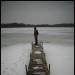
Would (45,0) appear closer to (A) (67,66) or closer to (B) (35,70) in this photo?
(A) (67,66)

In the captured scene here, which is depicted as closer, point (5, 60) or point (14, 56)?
point (5, 60)

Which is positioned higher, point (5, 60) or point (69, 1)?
point (69, 1)

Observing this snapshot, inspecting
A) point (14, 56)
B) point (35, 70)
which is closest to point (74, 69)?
point (35, 70)

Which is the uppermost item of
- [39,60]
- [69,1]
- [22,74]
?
[69,1]

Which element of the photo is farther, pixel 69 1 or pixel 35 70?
pixel 69 1

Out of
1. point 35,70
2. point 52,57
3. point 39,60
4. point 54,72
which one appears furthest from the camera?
point 52,57

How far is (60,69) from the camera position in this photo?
15.8 ft

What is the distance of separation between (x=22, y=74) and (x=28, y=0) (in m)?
6.09

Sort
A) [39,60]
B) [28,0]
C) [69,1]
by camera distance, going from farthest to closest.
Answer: [28,0], [69,1], [39,60]

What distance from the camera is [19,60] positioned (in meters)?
5.71

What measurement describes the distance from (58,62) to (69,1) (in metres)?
4.65

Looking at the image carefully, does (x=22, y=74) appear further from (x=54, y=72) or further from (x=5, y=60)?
(x=5, y=60)

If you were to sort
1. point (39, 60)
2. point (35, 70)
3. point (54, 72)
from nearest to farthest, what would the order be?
point (35, 70) < point (39, 60) < point (54, 72)

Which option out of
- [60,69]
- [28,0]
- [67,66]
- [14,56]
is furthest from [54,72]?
[28,0]
